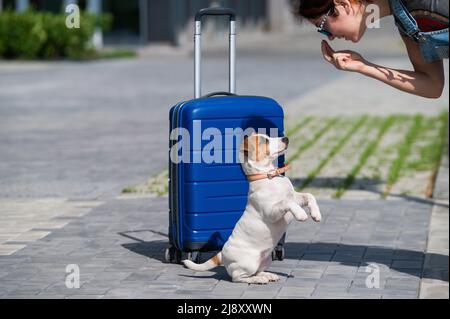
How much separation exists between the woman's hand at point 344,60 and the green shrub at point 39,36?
22.8m

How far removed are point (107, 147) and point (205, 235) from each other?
612 cm

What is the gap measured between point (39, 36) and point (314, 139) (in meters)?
16.7

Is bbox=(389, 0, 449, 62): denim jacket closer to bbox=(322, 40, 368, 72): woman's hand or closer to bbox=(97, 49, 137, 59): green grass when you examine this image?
bbox=(322, 40, 368, 72): woman's hand

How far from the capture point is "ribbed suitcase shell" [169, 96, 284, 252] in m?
6.46

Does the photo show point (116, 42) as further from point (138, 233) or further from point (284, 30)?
point (138, 233)

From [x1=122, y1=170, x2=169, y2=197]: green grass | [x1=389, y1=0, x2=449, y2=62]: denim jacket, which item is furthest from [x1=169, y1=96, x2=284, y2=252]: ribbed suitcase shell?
[x1=122, y1=170, x2=169, y2=197]: green grass

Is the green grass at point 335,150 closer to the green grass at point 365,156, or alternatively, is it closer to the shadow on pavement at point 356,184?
the shadow on pavement at point 356,184

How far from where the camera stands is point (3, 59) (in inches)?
1145

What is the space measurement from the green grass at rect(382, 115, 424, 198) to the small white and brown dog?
3515 millimetres

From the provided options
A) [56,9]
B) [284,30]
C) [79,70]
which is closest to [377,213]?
[79,70]

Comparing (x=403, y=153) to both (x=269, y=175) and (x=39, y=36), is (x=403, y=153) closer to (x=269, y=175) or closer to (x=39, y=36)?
(x=269, y=175)

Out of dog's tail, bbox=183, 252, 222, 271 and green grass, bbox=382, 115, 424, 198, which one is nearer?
dog's tail, bbox=183, 252, 222, 271

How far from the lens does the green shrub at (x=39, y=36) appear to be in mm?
28500

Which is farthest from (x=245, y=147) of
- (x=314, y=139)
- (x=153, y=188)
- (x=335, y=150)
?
(x=314, y=139)
